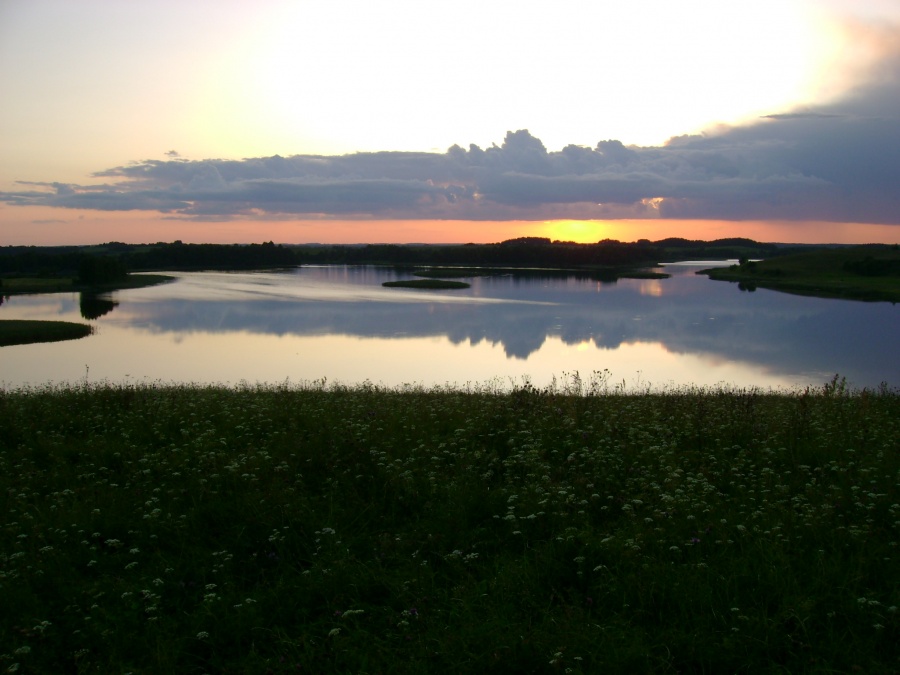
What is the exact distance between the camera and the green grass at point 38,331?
47.6 meters

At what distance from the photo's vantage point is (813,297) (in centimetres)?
8006

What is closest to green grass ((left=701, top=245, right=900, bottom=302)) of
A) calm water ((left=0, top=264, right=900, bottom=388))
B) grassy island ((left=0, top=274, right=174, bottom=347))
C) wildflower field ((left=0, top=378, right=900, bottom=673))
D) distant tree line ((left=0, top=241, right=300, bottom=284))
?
calm water ((left=0, top=264, right=900, bottom=388))

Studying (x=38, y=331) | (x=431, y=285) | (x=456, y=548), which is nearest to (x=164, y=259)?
(x=431, y=285)

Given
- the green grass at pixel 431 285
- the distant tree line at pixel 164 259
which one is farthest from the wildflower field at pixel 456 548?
the distant tree line at pixel 164 259

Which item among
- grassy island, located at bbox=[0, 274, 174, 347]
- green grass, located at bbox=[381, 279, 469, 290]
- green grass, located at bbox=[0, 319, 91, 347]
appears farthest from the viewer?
green grass, located at bbox=[381, 279, 469, 290]

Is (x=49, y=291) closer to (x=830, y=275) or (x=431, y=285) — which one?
(x=431, y=285)

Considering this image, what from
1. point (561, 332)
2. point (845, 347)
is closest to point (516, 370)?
point (561, 332)

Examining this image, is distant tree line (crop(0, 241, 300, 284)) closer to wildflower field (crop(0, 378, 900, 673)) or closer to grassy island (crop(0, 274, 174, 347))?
grassy island (crop(0, 274, 174, 347))

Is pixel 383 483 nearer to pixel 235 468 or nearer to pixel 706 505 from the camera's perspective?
pixel 235 468

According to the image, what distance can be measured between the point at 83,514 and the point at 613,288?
95.9m

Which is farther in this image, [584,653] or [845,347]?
[845,347]

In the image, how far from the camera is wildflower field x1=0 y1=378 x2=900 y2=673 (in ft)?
17.1

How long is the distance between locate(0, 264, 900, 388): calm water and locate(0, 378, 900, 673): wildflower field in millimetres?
13603

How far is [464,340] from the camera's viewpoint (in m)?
44.8
